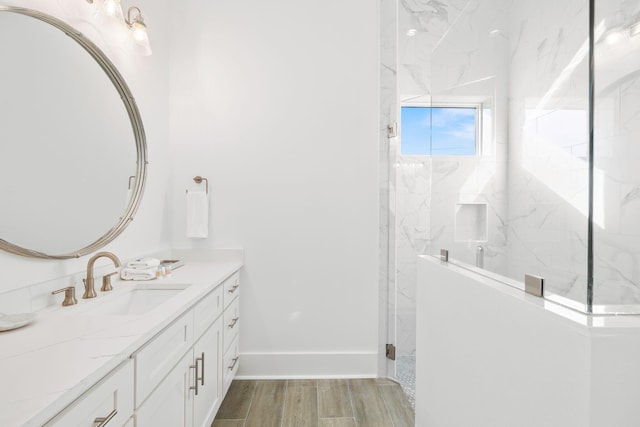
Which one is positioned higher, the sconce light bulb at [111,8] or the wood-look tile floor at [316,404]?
the sconce light bulb at [111,8]

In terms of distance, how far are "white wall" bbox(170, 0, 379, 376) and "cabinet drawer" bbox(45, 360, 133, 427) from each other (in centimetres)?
145

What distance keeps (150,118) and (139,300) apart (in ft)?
3.82

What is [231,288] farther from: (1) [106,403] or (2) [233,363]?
(1) [106,403]

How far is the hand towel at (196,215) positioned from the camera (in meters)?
2.24

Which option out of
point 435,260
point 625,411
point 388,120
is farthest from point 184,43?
point 625,411

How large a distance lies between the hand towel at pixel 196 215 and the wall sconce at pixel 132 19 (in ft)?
2.98

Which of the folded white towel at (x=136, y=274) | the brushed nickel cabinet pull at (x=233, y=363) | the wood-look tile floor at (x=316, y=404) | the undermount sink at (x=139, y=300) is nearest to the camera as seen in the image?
the undermount sink at (x=139, y=300)

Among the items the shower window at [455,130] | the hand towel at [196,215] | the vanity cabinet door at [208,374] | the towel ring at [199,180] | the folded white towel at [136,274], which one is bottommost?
the vanity cabinet door at [208,374]

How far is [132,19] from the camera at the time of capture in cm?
182

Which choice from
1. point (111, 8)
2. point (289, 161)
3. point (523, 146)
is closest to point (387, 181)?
point (289, 161)

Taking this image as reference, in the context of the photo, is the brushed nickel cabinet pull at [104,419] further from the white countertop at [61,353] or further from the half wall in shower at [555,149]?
the half wall in shower at [555,149]

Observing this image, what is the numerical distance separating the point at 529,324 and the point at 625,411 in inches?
9.2

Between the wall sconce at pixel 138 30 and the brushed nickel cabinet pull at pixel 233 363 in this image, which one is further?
the brushed nickel cabinet pull at pixel 233 363

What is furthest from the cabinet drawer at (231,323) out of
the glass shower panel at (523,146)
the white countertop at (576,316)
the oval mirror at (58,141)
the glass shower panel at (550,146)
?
the glass shower panel at (550,146)
